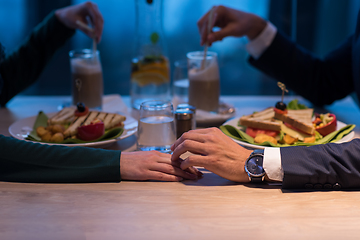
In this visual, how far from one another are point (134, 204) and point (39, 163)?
0.28 meters

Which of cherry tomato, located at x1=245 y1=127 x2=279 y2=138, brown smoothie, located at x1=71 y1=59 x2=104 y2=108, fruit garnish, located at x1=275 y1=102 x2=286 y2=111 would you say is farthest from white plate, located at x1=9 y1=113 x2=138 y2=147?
fruit garnish, located at x1=275 y1=102 x2=286 y2=111

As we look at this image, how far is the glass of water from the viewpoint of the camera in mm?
1115

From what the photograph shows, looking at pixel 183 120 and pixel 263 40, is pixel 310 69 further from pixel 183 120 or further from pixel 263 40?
pixel 183 120

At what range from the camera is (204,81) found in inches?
58.4

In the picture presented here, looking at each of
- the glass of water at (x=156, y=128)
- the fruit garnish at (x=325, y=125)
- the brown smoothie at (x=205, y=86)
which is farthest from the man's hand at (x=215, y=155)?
the brown smoothie at (x=205, y=86)

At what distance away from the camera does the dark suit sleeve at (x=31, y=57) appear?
5.76ft

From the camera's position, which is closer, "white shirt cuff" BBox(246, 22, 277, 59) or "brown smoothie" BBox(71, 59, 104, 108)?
"brown smoothie" BBox(71, 59, 104, 108)

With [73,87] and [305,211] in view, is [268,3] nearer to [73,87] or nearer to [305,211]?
[73,87]

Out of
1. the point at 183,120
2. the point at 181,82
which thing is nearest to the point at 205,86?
the point at 181,82

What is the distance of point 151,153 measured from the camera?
101 centimetres

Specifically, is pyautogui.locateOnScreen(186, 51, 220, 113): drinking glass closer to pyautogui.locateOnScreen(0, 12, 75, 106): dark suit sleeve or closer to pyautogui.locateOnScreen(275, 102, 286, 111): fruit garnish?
pyautogui.locateOnScreen(275, 102, 286, 111): fruit garnish

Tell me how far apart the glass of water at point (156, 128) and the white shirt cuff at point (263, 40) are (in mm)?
781

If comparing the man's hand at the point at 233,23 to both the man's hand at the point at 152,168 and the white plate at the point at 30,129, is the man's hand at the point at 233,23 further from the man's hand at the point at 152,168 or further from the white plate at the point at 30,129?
the man's hand at the point at 152,168

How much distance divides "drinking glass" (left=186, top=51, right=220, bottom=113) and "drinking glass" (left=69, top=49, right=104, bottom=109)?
381 millimetres
